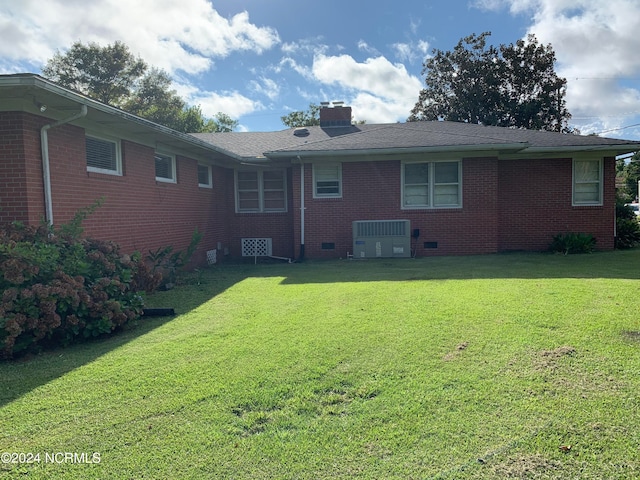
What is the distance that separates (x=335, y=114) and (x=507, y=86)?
1706 cm

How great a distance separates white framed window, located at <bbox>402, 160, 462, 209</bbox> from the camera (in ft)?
36.7

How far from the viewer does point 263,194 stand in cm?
1291

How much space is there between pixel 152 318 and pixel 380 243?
6.64 metres

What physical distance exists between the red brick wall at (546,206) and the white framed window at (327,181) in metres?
4.57

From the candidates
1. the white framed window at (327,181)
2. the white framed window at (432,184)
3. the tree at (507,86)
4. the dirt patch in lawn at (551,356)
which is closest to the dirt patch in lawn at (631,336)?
the dirt patch in lawn at (551,356)

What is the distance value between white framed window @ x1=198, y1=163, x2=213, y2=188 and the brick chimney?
5.36 meters

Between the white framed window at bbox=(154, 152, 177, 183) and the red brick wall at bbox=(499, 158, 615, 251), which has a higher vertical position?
the white framed window at bbox=(154, 152, 177, 183)

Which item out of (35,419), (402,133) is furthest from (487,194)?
(35,419)

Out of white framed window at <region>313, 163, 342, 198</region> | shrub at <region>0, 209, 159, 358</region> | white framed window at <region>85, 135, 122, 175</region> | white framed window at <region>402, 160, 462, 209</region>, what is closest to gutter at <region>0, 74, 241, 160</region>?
white framed window at <region>85, 135, 122, 175</region>

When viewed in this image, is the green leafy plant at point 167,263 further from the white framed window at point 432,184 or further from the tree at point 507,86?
the tree at point 507,86

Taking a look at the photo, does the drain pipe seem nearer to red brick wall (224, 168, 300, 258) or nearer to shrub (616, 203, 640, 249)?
red brick wall (224, 168, 300, 258)

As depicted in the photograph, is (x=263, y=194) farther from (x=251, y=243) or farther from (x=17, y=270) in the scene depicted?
(x=17, y=270)

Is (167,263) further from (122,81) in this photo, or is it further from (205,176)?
(122,81)

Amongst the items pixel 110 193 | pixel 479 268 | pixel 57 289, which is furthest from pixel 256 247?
pixel 57 289
